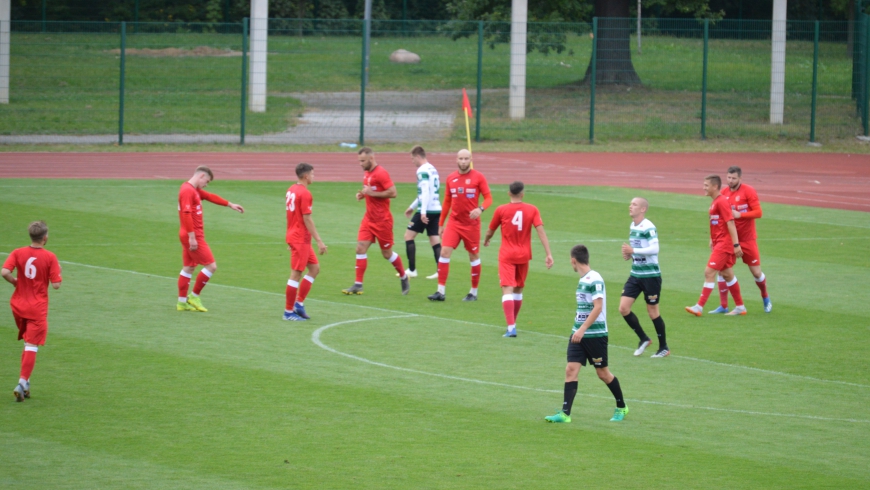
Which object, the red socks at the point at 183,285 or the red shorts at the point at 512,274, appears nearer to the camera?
the red shorts at the point at 512,274

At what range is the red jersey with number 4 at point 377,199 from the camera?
584 inches

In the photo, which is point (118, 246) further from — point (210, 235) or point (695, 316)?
point (695, 316)

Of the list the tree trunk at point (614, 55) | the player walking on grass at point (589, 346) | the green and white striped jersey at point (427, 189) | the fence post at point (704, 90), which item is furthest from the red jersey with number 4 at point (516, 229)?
the tree trunk at point (614, 55)

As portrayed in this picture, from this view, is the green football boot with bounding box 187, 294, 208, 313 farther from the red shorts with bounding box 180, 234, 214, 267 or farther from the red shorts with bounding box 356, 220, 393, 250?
the red shorts with bounding box 356, 220, 393, 250

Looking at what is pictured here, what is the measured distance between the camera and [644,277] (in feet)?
38.8

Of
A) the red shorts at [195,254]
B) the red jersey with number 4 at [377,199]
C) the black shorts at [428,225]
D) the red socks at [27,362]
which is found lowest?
the red socks at [27,362]

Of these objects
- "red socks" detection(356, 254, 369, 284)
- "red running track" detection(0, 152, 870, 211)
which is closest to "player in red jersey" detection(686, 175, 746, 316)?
"red socks" detection(356, 254, 369, 284)

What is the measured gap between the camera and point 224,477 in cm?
764

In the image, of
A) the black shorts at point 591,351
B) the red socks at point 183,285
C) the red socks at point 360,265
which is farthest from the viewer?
the red socks at point 360,265

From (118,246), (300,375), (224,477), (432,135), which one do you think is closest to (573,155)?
(432,135)

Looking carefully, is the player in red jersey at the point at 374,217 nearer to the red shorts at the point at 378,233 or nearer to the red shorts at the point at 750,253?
the red shorts at the point at 378,233

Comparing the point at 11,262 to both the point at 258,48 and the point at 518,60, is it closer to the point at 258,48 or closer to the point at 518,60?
the point at 258,48

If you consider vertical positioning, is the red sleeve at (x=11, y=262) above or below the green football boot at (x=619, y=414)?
above

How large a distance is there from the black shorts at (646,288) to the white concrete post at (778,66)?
90.3 ft
